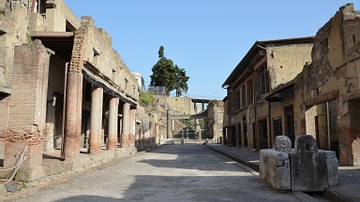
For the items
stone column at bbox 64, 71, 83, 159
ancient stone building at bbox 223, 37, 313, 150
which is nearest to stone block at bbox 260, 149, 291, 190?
stone column at bbox 64, 71, 83, 159

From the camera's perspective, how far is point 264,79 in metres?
17.8

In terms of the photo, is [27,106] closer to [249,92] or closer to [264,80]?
[264,80]

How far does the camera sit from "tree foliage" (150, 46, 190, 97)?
213 feet

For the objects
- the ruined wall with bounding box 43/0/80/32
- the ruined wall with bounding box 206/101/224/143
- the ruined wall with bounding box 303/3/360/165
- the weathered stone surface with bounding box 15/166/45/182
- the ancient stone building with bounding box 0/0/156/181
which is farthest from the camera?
the ruined wall with bounding box 206/101/224/143

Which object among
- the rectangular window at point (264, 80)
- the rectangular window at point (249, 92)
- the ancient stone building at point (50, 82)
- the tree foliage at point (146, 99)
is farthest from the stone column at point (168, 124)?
the rectangular window at point (264, 80)

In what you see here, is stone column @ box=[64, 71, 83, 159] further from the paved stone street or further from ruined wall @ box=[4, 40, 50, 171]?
ruined wall @ box=[4, 40, 50, 171]

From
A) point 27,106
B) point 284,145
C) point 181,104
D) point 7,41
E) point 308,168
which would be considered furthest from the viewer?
point 181,104

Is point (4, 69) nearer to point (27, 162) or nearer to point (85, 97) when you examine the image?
point (27, 162)

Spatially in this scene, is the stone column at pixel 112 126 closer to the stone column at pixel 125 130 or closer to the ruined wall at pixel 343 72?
the stone column at pixel 125 130

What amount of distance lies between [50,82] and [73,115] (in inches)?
180

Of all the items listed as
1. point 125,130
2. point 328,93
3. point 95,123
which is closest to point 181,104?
point 125,130

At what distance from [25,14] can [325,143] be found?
13876mm

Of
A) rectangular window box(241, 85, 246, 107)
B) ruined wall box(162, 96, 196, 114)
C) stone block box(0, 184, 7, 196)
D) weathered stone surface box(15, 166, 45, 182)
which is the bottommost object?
stone block box(0, 184, 7, 196)

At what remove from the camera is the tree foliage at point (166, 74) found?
6506cm
